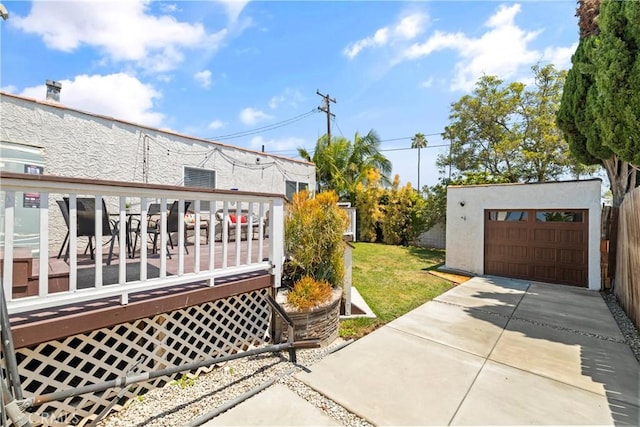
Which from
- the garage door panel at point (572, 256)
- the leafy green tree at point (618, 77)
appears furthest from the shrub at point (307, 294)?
the garage door panel at point (572, 256)

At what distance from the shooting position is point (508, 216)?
9367mm

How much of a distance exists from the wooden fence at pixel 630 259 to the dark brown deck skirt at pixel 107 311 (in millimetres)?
6914

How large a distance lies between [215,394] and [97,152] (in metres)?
6.78

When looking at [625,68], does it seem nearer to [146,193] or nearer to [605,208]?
[605,208]

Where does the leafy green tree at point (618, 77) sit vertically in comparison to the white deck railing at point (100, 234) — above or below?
above

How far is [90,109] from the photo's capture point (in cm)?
669

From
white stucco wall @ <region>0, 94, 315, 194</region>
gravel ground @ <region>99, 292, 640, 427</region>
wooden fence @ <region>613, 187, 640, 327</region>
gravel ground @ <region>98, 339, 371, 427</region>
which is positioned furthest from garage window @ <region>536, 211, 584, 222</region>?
white stucco wall @ <region>0, 94, 315, 194</region>

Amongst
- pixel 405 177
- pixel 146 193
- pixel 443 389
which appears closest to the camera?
pixel 146 193

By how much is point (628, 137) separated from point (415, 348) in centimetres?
584

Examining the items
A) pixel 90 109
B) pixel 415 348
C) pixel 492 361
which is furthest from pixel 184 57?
pixel 492 361

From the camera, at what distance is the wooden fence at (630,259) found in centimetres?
496

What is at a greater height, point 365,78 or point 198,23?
point 365,78

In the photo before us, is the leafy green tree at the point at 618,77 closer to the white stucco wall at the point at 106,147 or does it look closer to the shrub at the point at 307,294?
the shrub at the point at 307,294

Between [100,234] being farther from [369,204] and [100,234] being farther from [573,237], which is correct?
[369,204]
